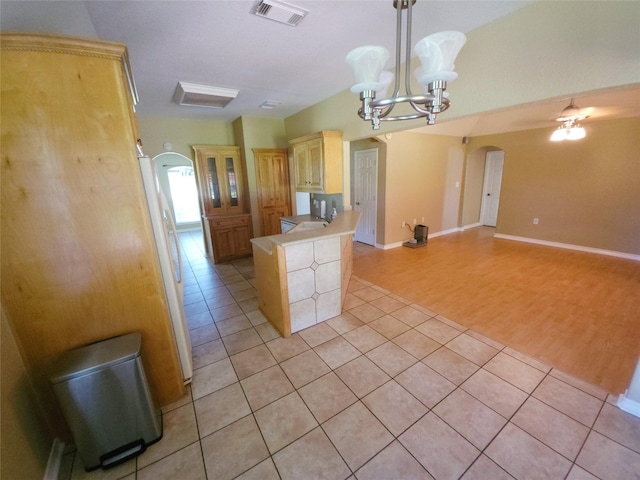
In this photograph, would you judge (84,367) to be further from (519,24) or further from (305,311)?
(519,24)

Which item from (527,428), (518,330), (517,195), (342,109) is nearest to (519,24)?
(342,109)

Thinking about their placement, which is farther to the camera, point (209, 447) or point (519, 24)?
point (519, 24)

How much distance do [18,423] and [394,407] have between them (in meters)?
2.03

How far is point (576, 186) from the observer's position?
15.6ft

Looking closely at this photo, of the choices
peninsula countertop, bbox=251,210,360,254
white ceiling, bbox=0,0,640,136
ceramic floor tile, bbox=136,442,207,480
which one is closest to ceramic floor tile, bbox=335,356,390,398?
ceramic floor tile, bbox=136,442,207,480

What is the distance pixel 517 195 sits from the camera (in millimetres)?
5570

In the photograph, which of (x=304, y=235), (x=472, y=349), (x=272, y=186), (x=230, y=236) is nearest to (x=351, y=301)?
(x=304, y=235)

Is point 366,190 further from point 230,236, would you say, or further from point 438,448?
point 438,448

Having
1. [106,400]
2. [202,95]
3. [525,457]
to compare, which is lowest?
[525,457]

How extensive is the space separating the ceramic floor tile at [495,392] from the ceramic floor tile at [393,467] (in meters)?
0.71

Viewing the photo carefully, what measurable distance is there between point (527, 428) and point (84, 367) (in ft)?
8.30

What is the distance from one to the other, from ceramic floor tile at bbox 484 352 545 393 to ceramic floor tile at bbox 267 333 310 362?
5.08ft

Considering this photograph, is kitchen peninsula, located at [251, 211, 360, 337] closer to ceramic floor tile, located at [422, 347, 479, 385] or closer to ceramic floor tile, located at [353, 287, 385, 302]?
ceramic floor tile, located at [353, 287, 385, 302]

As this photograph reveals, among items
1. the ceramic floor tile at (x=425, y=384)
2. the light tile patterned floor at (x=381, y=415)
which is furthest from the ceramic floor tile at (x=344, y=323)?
the ceramic floor tile at (x=425, y=384)
